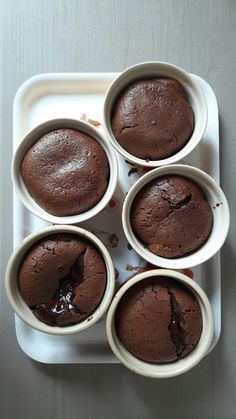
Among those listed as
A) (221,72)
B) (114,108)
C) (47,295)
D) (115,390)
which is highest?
(221,72)

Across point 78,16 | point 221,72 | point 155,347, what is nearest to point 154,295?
point 155,347

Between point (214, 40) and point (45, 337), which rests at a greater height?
point (214, 40)

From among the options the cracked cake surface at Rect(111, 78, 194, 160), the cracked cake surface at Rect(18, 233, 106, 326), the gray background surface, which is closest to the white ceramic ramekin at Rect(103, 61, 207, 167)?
the cracked cake surface at Rect(111, 78, 194, 160)

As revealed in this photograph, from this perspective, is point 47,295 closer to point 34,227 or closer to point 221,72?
point 34,227

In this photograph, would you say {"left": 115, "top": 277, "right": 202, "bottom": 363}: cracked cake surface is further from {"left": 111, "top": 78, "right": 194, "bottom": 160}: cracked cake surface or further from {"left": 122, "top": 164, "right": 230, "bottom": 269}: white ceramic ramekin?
{"left": 111, "top": 78, "right": 194, "bottom": 160}: cracked cake surface

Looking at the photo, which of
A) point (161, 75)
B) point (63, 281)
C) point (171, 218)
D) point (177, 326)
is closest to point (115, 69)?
point (161, 75)

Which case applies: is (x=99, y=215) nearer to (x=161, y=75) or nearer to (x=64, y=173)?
(x=64, y=173)
